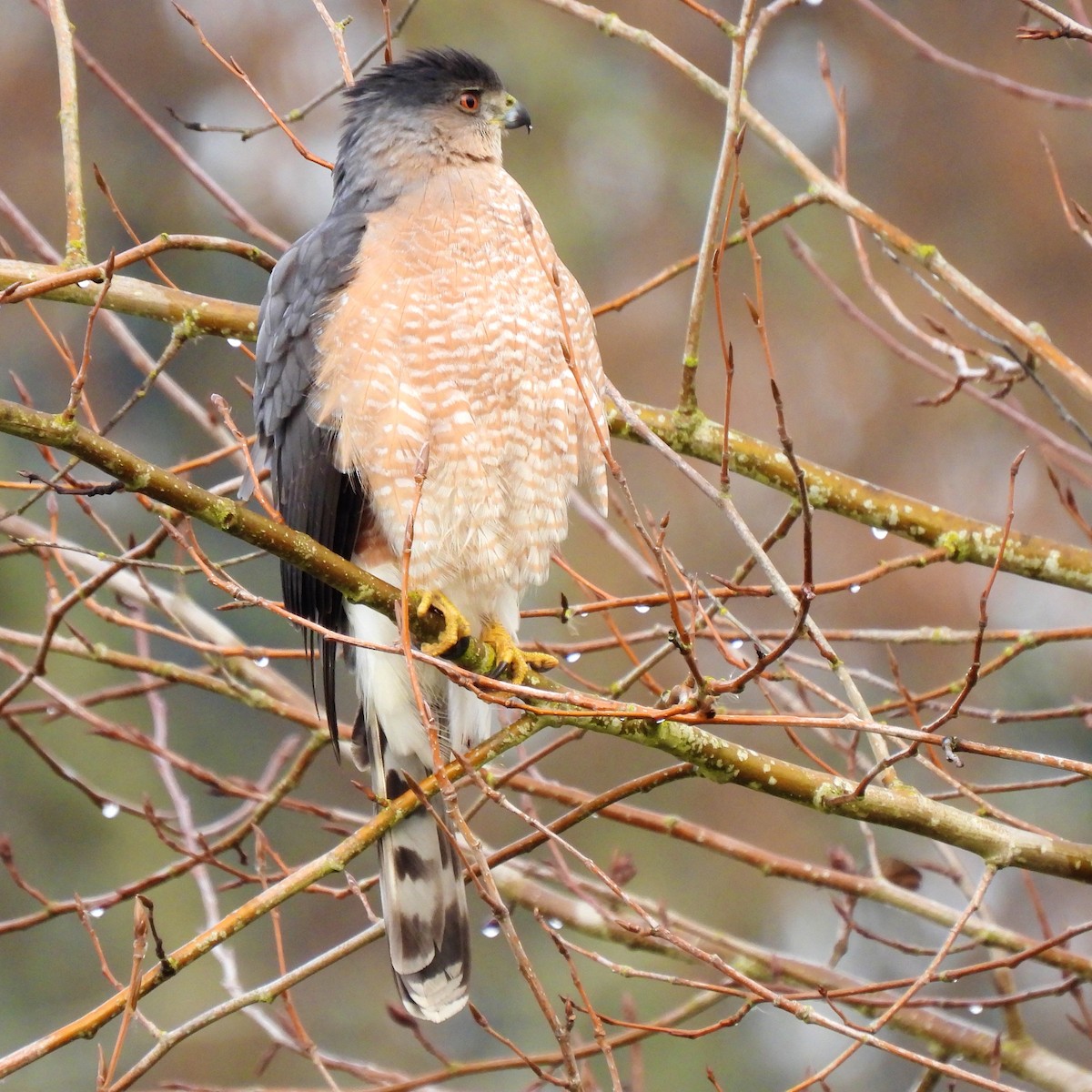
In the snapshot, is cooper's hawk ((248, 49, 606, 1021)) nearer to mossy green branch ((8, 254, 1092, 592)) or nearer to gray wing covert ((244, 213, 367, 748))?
gray wing covert ((244, 213, 367, 748))

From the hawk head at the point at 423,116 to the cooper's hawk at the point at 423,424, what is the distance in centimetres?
4

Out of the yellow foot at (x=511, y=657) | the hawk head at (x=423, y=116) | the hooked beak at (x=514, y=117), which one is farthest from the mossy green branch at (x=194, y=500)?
the hooked beak at (x=514, y=117)

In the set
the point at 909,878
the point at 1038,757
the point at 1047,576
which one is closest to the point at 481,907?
the point at 909,878

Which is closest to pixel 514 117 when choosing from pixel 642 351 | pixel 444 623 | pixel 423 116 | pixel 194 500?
pixel 423 116

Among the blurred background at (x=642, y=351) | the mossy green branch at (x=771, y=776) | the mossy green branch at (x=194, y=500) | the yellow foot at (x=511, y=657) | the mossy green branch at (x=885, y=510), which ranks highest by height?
the blurred background at (x=642, y=351)

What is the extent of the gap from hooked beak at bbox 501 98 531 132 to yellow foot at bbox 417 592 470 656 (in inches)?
49.2

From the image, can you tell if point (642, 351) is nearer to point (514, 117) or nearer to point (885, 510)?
point (514, 117)

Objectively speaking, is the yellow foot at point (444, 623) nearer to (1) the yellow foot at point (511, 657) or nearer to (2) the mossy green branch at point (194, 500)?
(1) the yellow foot at point (511, 657)

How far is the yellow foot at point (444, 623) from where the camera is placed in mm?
2834

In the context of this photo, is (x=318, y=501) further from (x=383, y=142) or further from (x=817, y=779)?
(x=817, y=779)

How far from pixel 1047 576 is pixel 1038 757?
3.71ft

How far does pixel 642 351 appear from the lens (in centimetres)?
1084

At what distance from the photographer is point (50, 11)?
286cm

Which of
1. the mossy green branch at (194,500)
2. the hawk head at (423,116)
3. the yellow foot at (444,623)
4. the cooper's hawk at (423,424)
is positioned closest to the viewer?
the mossy green branch at (194,500)
